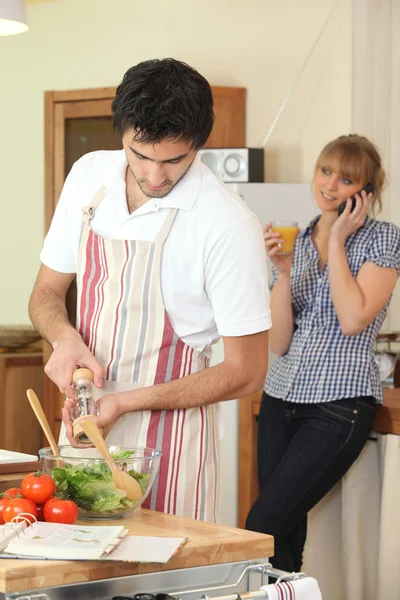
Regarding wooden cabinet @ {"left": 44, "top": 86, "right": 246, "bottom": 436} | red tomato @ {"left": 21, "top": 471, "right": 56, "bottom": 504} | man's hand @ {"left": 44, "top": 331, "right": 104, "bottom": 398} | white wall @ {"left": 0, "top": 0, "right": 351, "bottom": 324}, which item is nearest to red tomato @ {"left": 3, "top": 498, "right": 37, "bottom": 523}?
red tomato @ {"left": 21, "top": 471, "right": 56, "bottom": 504}

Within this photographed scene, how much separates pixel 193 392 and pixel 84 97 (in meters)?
3.43

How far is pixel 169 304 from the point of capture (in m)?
2.03

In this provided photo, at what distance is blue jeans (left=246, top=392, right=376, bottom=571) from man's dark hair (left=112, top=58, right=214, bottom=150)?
4.25ft

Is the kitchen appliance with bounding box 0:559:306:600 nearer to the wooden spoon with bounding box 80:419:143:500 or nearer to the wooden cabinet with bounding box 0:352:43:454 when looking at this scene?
the wooden spoon with bounding box 80:419:143:500

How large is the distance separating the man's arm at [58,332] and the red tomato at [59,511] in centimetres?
36

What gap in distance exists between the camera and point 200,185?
2.05m

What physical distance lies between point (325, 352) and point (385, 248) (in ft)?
1.15

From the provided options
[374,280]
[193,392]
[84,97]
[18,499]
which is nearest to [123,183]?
[193,392]

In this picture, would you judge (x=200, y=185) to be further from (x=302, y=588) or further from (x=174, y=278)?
(x=302, y=588)

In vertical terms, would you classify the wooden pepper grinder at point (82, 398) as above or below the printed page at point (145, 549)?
above

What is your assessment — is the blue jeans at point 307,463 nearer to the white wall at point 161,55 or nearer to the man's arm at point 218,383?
the man's arm at point 218,383

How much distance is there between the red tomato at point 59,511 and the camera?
156cm

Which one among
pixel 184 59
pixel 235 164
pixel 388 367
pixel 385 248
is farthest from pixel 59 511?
pixel 184 59

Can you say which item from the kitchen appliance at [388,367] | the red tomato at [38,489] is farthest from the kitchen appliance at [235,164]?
the red tomato at [38,489]
